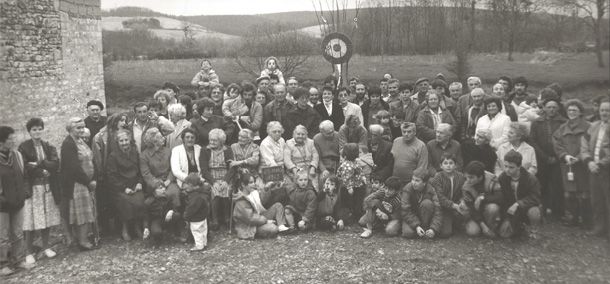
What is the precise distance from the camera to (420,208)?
6.25 meters

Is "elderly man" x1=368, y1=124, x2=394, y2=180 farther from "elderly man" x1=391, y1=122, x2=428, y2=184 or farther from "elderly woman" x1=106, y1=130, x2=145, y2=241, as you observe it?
"elderly woman" x1=106, y1=130, x2=145, y2=241

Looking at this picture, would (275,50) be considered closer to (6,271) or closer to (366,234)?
(366,234)

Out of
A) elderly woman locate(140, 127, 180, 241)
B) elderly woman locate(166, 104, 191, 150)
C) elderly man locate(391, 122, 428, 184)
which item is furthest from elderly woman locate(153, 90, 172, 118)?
elderly man locate(391, 122, 428, 184)

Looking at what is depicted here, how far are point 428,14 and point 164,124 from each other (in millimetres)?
21968

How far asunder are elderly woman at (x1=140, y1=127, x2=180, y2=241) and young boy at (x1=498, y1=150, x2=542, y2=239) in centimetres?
399

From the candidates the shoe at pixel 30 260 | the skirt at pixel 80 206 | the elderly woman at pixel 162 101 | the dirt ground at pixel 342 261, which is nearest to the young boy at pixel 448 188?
the dirt ground at pixel 342 261

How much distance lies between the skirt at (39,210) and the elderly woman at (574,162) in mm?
6202

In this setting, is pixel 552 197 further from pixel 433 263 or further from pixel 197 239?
pixel 197 239

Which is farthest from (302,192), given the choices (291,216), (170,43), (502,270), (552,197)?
(170,43)

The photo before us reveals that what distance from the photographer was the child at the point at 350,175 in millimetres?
6723

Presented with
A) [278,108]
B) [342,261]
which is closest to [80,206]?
[278,108]

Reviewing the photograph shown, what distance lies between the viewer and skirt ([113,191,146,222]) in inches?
251

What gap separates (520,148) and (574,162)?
2.05 feet

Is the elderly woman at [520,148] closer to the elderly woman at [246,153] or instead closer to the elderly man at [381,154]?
the elderly man at [381,154]
